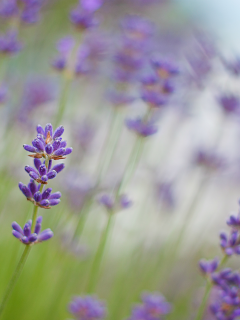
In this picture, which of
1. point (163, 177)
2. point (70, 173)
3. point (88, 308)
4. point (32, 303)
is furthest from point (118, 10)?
point (88, 308)

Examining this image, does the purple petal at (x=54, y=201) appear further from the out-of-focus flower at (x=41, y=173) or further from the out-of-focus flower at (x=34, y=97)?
the out-of-focus flower at (x=34, y=97)

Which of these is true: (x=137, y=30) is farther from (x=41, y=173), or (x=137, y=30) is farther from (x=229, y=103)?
(x=41, y=173)

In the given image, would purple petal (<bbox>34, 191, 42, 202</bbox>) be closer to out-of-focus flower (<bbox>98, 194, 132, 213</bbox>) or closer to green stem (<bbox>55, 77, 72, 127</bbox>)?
out-of-focus flower (<bbox>98, 194, 132, 213</bbox>)

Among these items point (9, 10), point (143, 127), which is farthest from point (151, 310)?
point (9, 10)

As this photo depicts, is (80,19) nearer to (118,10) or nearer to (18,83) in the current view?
(18,83)

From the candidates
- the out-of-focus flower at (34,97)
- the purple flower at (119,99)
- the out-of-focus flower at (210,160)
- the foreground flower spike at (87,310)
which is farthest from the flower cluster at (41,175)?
the out-of-focus flower at (210,160)

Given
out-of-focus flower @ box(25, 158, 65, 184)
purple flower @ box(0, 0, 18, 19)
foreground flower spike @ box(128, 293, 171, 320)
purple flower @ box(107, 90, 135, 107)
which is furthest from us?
purple flower @ box(107, 90, 135, 107)

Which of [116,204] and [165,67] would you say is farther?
[165,67]

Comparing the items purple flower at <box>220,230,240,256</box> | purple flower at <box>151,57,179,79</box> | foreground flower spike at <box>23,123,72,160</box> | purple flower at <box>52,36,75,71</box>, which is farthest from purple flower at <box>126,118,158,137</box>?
foreground flower spike at <box>23,123,72,160</box>

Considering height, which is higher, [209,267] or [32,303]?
[209,267]
